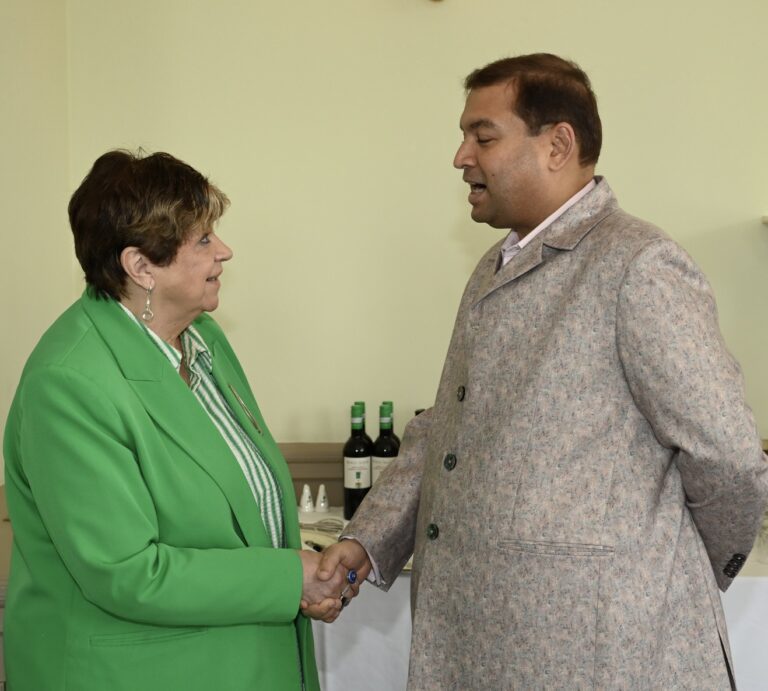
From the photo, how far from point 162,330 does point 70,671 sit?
0.53 m

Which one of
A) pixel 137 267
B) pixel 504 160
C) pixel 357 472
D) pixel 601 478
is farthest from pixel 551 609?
pixel 357 472

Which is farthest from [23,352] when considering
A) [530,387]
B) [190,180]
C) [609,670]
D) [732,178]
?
[732,178]

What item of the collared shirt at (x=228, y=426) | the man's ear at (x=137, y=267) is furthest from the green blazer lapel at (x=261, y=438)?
the man's ear at (x=137, y=267)

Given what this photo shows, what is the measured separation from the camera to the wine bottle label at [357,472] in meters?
2.40

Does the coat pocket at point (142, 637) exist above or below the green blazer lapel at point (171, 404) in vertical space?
below

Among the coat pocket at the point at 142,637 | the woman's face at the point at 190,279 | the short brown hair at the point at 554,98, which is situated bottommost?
the coat pocket at the point at 142,637

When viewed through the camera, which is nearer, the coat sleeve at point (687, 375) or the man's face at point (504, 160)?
the coat sleeve at point (687, 375)

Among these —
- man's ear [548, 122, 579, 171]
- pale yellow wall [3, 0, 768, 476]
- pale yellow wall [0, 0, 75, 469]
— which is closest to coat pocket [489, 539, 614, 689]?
man's ear [548, 122, 579, 171]

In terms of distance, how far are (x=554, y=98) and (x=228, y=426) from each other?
2.44 ft

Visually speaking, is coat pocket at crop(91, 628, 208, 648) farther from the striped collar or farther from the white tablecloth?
the white tablecloth

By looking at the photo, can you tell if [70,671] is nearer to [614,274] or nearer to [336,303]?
[614,274]

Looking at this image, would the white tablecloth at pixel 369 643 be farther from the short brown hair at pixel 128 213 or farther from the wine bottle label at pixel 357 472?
the short brown hair at pixel 128 213

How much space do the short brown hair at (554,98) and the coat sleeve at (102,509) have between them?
29.9 inches

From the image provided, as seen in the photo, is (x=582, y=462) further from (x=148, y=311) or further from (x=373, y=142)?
(x=373, y=142)
